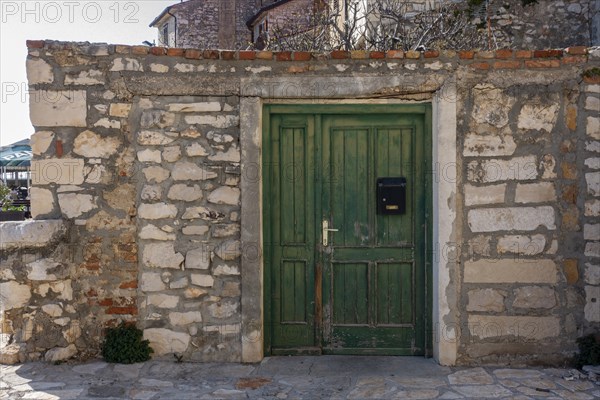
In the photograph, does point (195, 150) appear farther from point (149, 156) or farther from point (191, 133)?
point (149, 156)

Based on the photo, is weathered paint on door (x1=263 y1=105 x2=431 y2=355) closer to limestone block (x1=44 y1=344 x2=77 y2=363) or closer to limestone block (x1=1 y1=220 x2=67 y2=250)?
limestone block (x1=44 y1=344 x2=77 y2=363)

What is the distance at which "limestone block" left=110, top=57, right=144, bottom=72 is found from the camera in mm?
4762

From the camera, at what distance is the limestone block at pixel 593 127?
470 cm

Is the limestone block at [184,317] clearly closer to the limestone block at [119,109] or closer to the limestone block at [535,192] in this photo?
the limestone block at [119,109]

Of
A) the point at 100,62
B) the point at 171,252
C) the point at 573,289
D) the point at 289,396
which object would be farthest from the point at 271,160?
the point at 573,289

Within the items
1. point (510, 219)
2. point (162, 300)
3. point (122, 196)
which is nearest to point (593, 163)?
point (510, 219)

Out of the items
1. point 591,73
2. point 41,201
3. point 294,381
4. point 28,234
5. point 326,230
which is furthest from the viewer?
point 326,230

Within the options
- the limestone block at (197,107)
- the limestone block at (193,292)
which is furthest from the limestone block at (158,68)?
the limestone block at (193,292)

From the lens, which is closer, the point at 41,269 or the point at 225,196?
the point at 41,269

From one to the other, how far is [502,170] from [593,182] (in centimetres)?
72

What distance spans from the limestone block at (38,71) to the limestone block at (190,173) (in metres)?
1.24

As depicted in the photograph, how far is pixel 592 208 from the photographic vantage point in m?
4.72

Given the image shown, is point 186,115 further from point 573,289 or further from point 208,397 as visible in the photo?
point 573,289

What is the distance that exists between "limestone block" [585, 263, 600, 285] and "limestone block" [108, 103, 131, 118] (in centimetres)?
391
